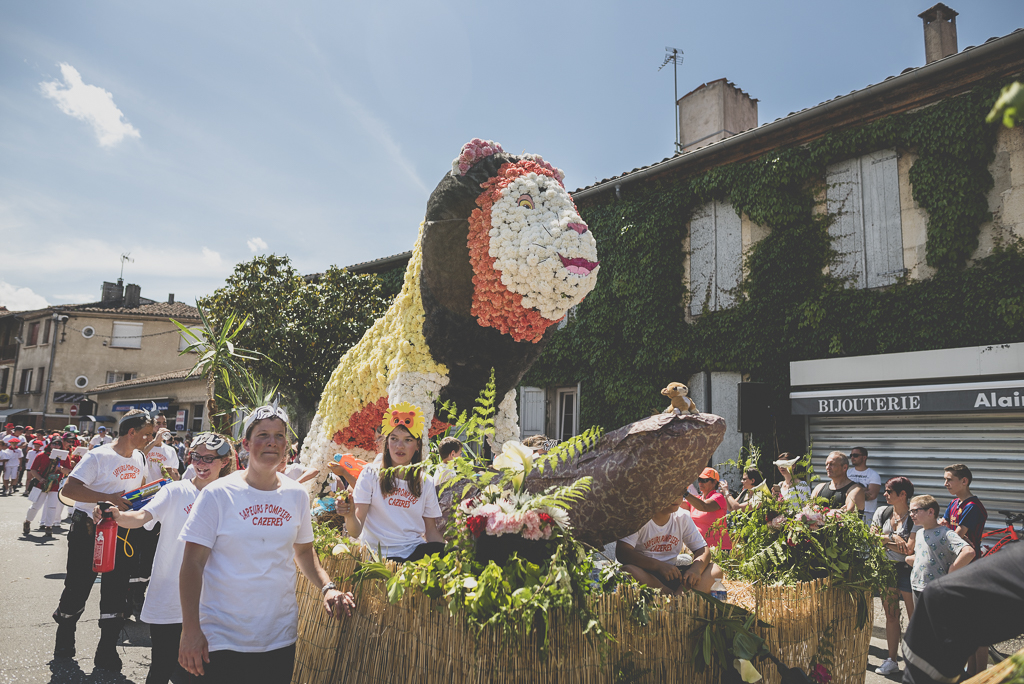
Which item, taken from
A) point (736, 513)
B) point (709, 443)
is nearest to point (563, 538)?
point (709, 443)

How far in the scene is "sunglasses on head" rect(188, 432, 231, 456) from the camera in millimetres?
3453

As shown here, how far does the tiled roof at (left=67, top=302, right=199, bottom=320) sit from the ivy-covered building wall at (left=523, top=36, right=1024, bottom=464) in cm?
2663

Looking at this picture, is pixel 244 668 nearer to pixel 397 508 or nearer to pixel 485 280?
pixel 397 508

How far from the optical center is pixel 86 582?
440cm

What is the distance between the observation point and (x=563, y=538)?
9.14 ft

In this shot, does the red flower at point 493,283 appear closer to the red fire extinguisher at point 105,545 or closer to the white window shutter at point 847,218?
the red fire extinguisher at point 105,545

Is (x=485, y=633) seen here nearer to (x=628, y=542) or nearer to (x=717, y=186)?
(x=628, y=542)

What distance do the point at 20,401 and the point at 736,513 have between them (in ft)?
142

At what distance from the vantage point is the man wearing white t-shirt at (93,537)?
4.11m

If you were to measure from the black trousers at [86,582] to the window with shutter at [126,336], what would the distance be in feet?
111

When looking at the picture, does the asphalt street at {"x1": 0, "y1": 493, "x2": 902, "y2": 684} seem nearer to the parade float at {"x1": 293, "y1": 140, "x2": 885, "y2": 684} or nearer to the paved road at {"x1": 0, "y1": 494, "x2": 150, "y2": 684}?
the paved road at {"x1": 0, "y1": 494, "x2": 150, "y2": 684}

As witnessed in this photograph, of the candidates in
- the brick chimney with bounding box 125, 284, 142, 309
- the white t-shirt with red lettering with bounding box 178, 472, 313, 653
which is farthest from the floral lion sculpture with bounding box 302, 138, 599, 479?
the brick chimney with bounding box 125, 284, 142, 309

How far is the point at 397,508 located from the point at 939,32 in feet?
42.3

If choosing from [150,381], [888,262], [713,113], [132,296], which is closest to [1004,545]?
[888,262]
